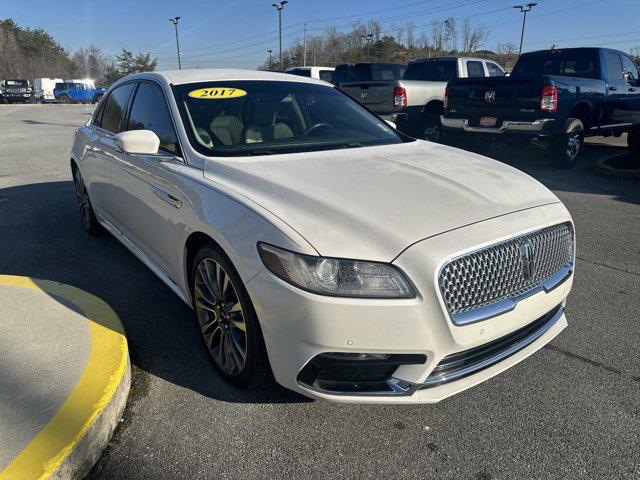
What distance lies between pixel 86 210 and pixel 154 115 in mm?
2204

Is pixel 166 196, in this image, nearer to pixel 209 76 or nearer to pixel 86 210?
pixel 209 76

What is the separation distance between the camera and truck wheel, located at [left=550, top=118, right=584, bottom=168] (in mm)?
8930

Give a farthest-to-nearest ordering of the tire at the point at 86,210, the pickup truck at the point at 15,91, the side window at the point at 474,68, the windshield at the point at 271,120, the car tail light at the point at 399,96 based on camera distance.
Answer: the pickup truck at the point at 15,91 < the side window at the point at 474,68 < the car tail light at the point at 399,96 < the tire at the point at 86,210 < the windshield at the point at 271,120

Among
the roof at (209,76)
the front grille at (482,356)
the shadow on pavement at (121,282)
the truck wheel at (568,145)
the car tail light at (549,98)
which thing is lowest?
the shadow on pavement at (121,282)

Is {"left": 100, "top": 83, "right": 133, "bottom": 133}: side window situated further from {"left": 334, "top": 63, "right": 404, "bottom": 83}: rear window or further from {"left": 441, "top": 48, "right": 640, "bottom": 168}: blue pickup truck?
{"left": 334, "top": 63, "right": 404, "bottom": 83}: rear window

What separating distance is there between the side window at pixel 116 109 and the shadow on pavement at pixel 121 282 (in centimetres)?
124

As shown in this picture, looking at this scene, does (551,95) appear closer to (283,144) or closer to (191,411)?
(283,144)

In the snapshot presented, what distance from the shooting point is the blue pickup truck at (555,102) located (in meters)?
8.49

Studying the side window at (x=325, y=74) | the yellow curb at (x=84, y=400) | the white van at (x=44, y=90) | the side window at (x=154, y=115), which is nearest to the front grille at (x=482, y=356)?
the yellow curb at (x=84, y=400)

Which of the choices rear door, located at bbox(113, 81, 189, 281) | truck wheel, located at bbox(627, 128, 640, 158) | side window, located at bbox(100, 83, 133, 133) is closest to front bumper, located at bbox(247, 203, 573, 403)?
rear door, located at bbox(113, 81, 189, 281)

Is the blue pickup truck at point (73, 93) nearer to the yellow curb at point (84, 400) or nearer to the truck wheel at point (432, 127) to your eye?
the truck wheel at point (432, 127)

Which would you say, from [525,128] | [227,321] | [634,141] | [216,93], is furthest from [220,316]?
[634,141]

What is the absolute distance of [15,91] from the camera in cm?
4447

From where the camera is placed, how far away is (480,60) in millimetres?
12648
